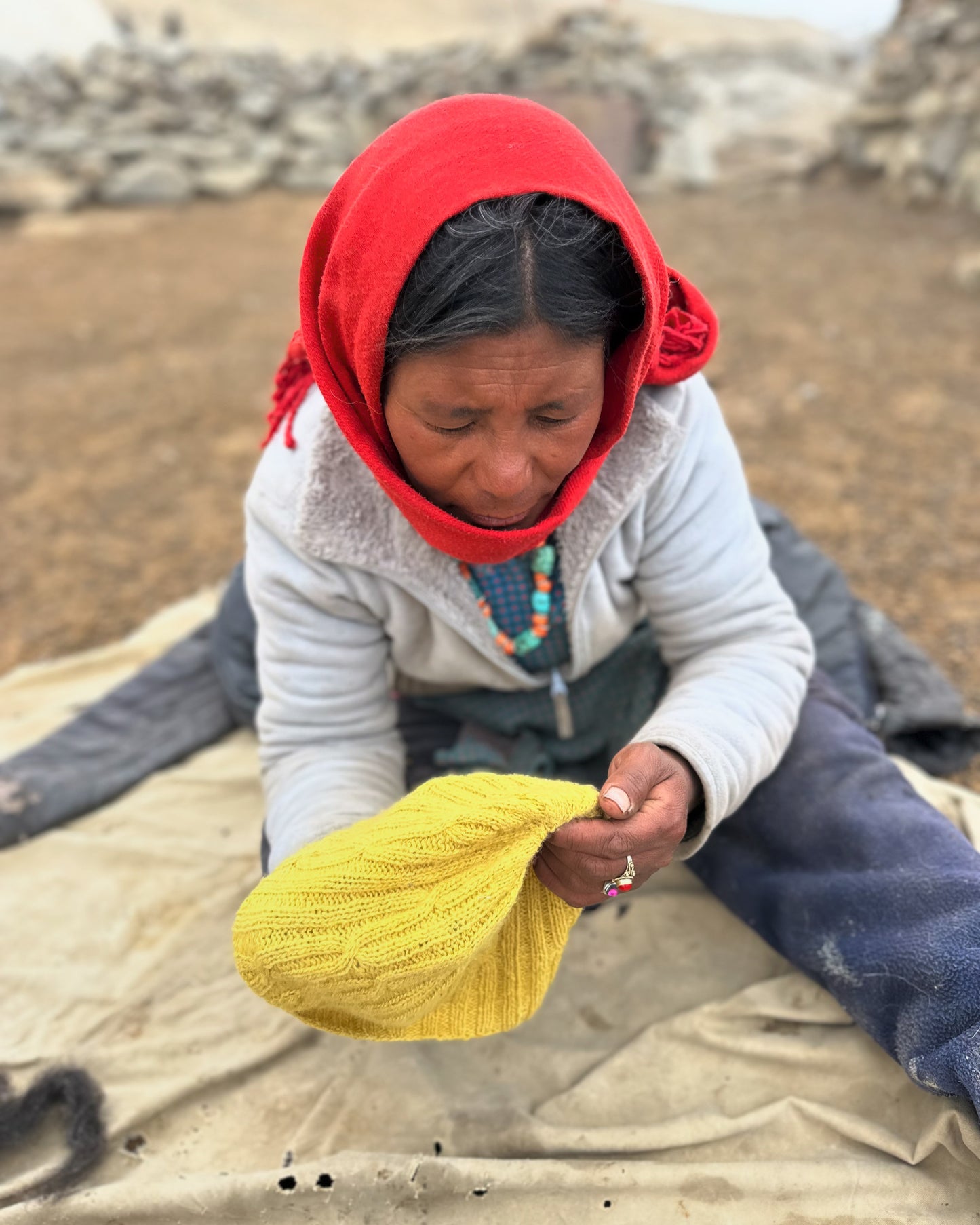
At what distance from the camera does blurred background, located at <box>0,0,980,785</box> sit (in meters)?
3.36

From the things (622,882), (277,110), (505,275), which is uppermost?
(505,275)

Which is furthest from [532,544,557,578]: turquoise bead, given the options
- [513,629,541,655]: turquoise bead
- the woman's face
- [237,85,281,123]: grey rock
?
[237,85,281,123]: grey rock

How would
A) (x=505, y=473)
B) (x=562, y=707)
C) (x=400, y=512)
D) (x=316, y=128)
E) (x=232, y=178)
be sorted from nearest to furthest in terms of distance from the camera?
(x=505, y=473) → (x=400, y=512) → (x=562, y=707) → (x=232, y=178) → (x=316, y=128)

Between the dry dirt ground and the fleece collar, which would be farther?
the dry dirt ground

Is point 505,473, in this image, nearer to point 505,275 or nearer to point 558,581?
point 505,275

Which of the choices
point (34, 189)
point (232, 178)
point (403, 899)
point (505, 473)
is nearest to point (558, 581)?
point (505, 473)

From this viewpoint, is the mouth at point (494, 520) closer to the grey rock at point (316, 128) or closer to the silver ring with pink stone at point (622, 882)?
the silver ring with pink stone at point (622, 882)

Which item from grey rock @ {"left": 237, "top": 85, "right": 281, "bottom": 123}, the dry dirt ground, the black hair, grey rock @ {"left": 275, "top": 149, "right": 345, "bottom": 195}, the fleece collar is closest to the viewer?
the black hair

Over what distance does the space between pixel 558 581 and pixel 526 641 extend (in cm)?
11

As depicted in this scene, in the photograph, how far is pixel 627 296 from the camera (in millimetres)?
1138

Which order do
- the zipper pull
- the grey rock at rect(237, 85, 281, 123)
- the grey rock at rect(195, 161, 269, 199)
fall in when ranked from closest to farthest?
the zipper pull, the grey rock at rect(195, 161, 269, 199), the grey rock at rect(237, 85, 281, 123)

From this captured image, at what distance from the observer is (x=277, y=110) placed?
32.8 feet

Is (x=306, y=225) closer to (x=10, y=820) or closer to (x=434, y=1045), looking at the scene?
(x=10, y=820)

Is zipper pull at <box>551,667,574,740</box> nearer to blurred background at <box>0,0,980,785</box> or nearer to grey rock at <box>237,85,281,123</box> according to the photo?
blurred background at <box>0,0,980,785</box>
